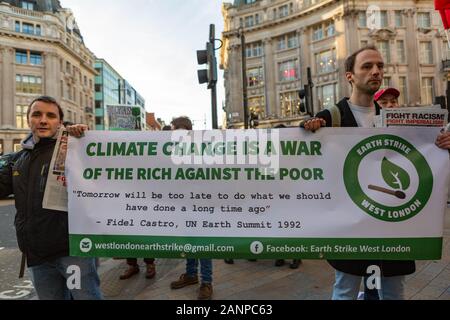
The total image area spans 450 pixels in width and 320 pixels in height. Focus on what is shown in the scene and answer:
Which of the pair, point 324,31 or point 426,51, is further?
point 324,31

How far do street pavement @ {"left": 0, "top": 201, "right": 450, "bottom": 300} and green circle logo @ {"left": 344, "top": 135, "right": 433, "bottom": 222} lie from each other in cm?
168

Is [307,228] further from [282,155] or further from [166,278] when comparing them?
[166,278]

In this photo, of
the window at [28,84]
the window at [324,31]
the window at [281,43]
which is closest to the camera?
the window at [324,31]

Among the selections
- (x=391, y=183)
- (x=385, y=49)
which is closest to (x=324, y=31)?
(x=385, y=49)

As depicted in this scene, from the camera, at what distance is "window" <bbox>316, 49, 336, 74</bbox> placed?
43469mm

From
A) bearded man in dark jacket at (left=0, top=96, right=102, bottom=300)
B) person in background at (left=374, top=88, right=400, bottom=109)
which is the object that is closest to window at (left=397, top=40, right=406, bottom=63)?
person in background at (left=374, top=88, right=400, bottom=109)

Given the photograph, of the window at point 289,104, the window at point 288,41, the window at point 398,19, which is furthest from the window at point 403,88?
the window at point 288,41

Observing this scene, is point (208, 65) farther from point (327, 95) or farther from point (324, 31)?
point (324, 31)

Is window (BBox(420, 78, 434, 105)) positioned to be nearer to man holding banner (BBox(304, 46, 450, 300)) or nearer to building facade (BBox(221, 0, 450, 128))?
building facade (BBox(221, 0, 450, 128))

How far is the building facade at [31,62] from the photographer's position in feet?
150

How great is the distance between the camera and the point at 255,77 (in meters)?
50.1

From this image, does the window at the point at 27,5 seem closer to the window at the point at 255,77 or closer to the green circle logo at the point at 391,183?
the window at the point at 255,77

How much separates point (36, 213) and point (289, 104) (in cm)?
4657

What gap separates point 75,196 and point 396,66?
149 ft
